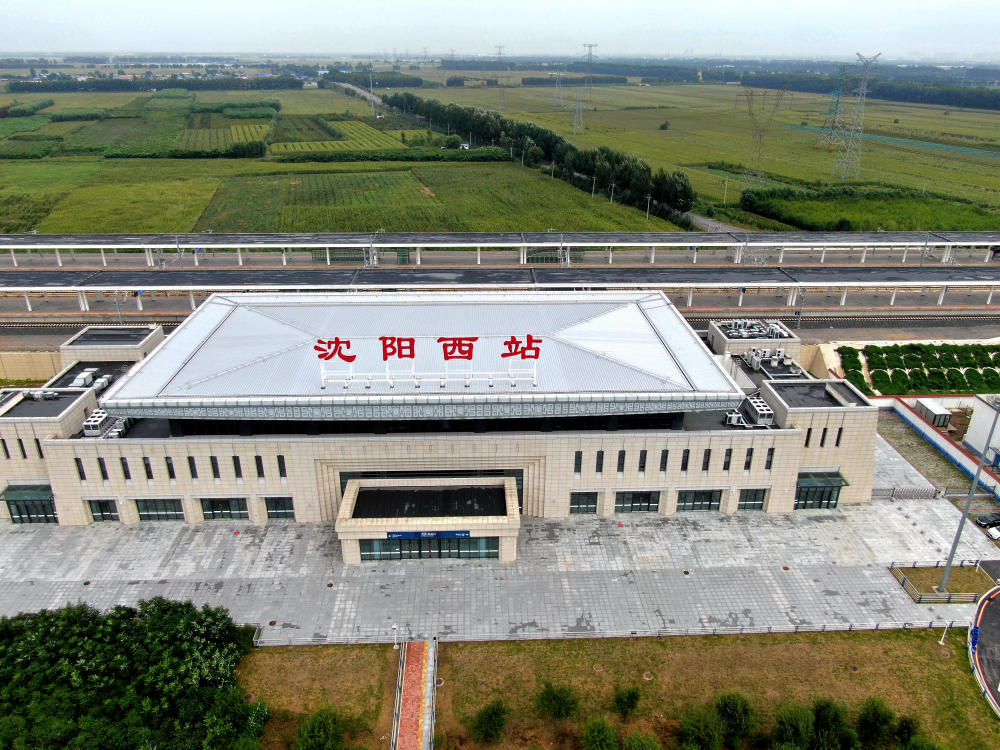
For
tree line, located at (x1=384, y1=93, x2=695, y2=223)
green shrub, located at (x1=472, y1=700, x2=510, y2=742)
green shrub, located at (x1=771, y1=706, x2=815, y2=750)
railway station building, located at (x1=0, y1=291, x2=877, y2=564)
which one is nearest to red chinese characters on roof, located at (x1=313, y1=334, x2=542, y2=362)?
railway station building, located at (x1=0, y1=291, x2=877, y2=564)

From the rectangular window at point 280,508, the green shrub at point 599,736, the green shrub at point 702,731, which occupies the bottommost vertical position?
the green shrub at point 702,731

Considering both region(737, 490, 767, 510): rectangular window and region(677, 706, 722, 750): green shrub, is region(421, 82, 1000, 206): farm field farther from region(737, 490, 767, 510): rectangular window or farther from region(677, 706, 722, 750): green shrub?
region(677, 706, 722, 750): green shrub

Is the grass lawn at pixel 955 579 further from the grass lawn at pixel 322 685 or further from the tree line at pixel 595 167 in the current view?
the tree line at pixel 595 167

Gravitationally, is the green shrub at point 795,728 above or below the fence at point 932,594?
above

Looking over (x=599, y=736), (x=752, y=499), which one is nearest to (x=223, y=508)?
(x=599, y=736)

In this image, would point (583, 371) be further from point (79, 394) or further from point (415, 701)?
point (79, 394)

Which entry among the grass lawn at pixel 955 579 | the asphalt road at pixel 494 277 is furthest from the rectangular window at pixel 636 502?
the asphalt road at pixel 494 277

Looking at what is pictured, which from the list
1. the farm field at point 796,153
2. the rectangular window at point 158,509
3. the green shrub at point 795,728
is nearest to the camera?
the green shrub at point 795,728
